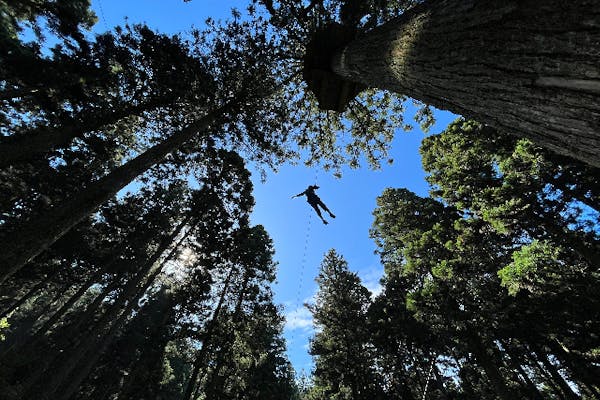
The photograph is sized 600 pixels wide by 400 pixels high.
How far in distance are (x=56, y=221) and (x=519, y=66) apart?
25.6ft

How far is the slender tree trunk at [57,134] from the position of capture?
11.6m

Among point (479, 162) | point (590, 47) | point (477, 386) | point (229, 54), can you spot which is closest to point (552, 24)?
point (590, 47)

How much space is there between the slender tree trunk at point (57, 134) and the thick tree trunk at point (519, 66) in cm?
1386

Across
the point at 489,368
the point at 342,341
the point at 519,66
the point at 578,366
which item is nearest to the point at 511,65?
the point at 519,66

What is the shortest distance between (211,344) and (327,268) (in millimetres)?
13565

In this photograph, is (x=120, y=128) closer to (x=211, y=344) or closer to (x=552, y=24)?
(x=211, y=344)

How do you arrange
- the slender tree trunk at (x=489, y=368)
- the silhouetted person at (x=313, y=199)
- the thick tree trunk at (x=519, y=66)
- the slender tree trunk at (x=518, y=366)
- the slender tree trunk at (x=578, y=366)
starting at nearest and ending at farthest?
the thick tree trunk at (x=519, y=66) → the silhouetted person at (x=313, y=199) → the slender tree trunk at (x=489, y=368) → the slender tree trunk at (x=578, y=366) → the slender tree trunk at (x=518, y=366)

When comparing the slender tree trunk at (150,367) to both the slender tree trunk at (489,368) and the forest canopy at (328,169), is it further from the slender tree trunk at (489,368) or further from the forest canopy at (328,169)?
the slender tree trunk at (489,368)

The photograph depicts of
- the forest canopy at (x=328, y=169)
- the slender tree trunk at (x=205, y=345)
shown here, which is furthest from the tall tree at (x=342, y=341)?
the slender tree trunk at (x=205, y=345)

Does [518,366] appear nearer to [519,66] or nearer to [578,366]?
[578,366]

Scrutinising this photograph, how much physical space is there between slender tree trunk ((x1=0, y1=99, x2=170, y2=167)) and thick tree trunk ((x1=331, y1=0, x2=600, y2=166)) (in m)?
13.9

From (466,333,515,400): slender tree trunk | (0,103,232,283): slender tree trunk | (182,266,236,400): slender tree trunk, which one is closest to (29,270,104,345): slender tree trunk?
(182,266,236,400): slender tree trunk

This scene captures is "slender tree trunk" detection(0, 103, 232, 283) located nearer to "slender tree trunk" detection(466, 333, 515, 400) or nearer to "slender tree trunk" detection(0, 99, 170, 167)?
"slender tree trunk" detection(0, 99, 170, 167)

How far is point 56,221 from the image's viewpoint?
6.03 metres
